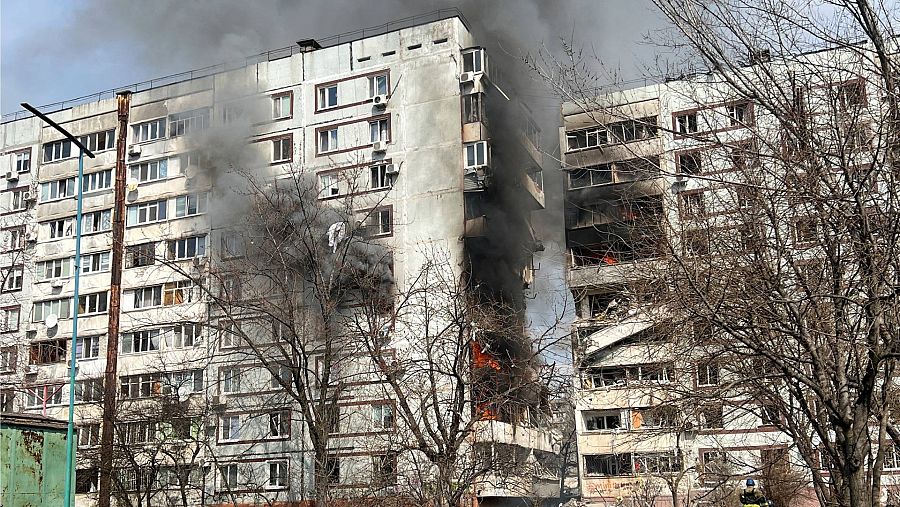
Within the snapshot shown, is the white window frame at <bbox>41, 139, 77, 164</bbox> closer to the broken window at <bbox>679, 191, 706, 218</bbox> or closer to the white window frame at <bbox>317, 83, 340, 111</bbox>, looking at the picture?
the white window frame at <bbox>317, 83, 340, 111</bbox>

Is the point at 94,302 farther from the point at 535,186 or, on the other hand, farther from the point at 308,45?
the point at 535,186

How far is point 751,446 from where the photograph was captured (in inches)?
1342

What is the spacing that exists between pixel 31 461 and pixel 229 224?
1934 centimetres

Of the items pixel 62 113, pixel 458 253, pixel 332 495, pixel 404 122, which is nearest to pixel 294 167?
pixel 404 122

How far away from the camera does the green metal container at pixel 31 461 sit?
18.2 metres

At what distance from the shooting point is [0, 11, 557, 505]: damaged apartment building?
37125 millimetres

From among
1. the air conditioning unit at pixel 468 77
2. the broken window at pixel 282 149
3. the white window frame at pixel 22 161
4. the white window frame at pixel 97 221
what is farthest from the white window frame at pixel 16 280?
the air conditioning unit at pixel 468 77

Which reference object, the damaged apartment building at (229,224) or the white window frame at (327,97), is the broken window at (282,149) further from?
the white window frame at (327,97)

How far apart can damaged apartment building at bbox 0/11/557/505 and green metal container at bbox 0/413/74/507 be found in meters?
12.3

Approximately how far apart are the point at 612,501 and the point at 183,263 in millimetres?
20963

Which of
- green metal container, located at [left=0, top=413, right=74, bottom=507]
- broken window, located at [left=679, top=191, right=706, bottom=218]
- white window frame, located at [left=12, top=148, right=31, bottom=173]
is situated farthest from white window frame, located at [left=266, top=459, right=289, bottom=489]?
broken window, located at [left=679, top=191, right=706, bottom=218]

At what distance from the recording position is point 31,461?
62.1 ft

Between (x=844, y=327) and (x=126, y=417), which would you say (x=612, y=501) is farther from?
(x=844, y=327)

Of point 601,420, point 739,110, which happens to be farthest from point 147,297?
point 739,110
